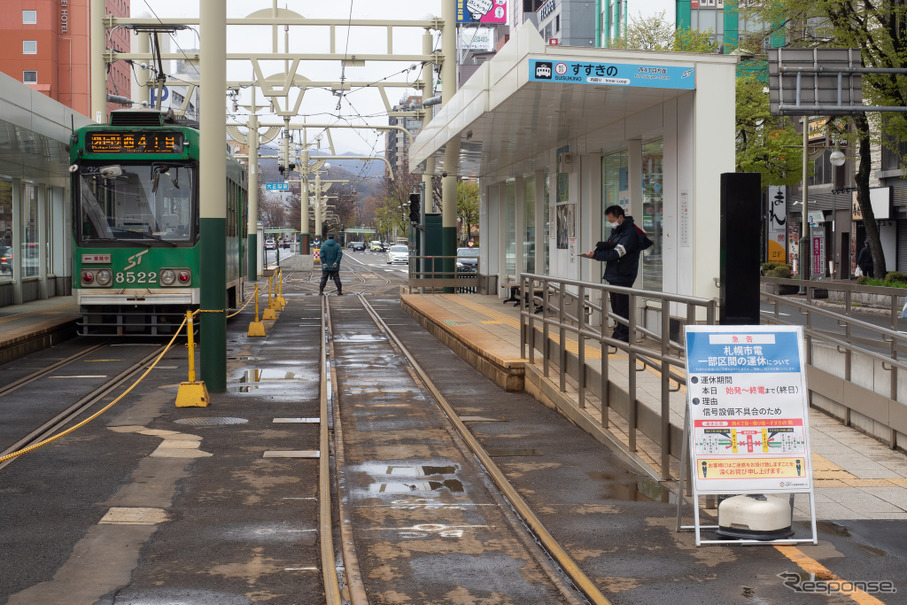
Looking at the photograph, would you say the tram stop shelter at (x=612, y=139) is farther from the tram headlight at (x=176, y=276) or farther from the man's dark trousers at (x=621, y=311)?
the tram headlight at (x=176, y=276)

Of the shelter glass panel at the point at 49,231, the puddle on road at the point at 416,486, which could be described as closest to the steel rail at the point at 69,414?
the puddle on road at the point at 416,486

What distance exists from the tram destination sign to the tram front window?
245 millimetres

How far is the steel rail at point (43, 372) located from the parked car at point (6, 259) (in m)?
5.95

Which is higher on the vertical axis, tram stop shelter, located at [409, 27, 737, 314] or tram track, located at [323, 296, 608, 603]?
tram stop shelter, located at [409, 27, 737, 314]

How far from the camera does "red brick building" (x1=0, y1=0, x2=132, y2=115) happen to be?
3095 inches

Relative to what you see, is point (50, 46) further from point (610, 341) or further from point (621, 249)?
point (610, 341)

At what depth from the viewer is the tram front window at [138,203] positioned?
18.6m

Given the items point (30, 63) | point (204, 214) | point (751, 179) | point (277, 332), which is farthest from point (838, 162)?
point (30, 63)

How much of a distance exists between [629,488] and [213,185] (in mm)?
6472

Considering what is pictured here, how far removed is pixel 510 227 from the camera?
2900 centimetres

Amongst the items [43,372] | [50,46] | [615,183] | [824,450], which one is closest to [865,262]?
[615,183]

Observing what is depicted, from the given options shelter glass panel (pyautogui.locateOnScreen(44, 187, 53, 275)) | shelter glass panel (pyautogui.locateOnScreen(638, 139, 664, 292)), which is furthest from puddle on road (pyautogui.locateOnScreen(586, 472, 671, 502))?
shelter glass panel (pyautogui.locateOnScreen(44, 187, 53, 275))

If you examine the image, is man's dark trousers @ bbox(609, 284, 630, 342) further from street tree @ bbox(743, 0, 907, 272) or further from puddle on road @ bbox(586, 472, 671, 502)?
street tree @ bbox(743, 0, 907, 272)

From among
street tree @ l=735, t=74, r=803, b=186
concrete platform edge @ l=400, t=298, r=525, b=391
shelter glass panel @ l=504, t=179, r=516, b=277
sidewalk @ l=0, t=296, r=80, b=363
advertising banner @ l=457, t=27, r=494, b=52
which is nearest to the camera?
concrete platform edge @ l=400, t=298, r=525, b=391
